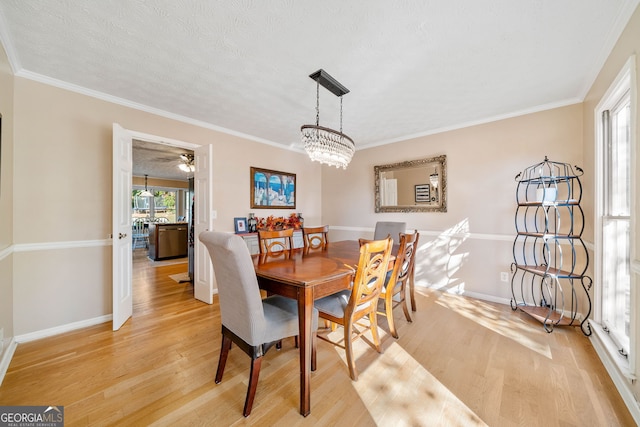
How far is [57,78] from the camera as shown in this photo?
230 centimetres

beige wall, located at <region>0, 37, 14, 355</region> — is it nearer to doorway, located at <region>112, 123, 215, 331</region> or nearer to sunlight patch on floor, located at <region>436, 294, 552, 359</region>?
doorway, located at <region>112, 123, 215, 331</region>

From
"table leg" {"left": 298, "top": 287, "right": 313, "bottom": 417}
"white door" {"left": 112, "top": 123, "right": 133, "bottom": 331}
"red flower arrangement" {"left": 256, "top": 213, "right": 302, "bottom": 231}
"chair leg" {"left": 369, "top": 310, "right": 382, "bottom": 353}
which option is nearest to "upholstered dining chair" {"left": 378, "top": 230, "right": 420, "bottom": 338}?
"chair leg" {"left": 369, "top": 310, "right": 382, "bottom": 353}

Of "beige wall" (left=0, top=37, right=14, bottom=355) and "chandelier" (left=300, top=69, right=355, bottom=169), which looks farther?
"chandelier" (left=300, top=69, right=355, bottom=169)

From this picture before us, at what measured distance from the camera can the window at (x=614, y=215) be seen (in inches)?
74.5

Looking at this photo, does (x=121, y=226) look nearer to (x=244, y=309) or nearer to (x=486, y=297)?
(x=244, y=309)

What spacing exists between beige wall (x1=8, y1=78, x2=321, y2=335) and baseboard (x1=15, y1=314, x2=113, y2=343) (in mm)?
34

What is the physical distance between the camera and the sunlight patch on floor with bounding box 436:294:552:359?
2160 mm

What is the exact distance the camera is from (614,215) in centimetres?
197

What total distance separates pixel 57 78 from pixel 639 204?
4.63 metres

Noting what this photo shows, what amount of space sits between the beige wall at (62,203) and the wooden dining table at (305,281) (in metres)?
1.90

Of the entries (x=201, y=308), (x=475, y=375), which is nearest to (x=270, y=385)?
(x=475, y=375)

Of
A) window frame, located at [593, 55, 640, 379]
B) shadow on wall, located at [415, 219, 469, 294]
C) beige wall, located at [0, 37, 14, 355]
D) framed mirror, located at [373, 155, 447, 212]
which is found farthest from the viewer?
framed mirror, located at [373, 155, 447, 212]

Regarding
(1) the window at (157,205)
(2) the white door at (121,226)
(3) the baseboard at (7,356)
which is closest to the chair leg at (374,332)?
(2) the white door at (121,226)

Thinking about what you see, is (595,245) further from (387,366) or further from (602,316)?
(387,366)
